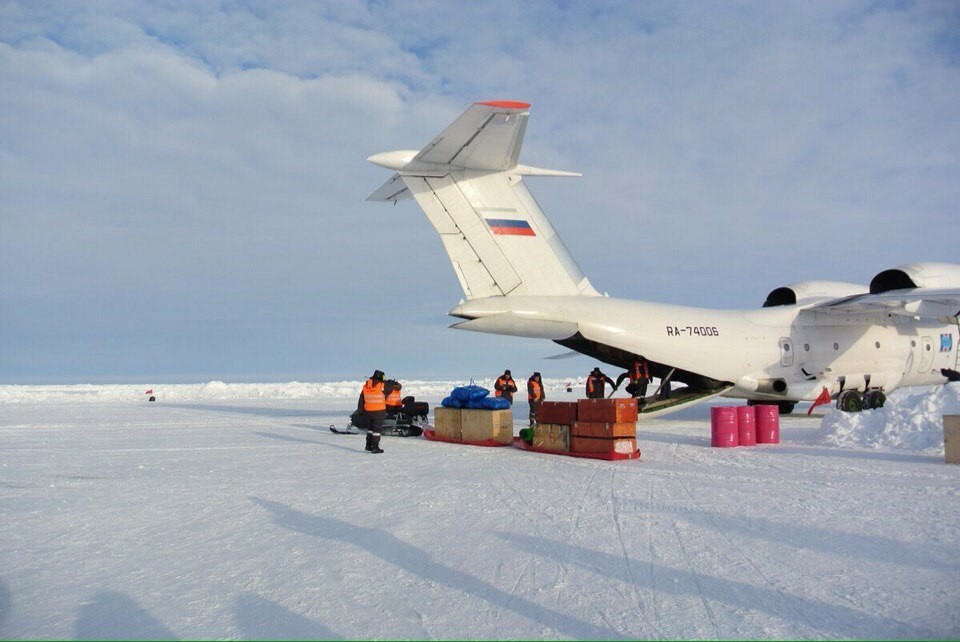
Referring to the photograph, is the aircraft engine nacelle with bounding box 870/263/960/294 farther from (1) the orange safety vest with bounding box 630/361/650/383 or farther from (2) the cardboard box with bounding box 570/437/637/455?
(2) the cardboard box with bounding box 570/437/637/455

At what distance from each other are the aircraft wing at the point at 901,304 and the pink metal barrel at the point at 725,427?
5.69 meters

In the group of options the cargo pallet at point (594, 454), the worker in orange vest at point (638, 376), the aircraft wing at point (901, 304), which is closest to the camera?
the cargo pallet at point (594, 454)

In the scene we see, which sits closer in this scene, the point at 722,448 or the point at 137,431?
the point at 722,448

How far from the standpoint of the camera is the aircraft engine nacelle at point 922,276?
50.2ft

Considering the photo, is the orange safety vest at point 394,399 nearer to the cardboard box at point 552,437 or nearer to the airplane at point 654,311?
the airplane at point 654,311

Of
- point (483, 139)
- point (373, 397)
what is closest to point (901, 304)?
point (483, 139)

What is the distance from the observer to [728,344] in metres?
14.7

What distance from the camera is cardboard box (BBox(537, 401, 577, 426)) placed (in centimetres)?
1040

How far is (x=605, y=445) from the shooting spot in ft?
32.1

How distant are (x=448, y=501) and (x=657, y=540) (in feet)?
7.39

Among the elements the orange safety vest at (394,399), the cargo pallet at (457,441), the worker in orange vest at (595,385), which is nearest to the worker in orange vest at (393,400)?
the orange safety vest at (394,399)

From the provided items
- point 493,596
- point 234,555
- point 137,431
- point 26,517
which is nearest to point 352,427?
point 137,431

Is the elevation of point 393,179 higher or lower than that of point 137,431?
higher

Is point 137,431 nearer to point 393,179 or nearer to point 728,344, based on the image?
point 393,179
